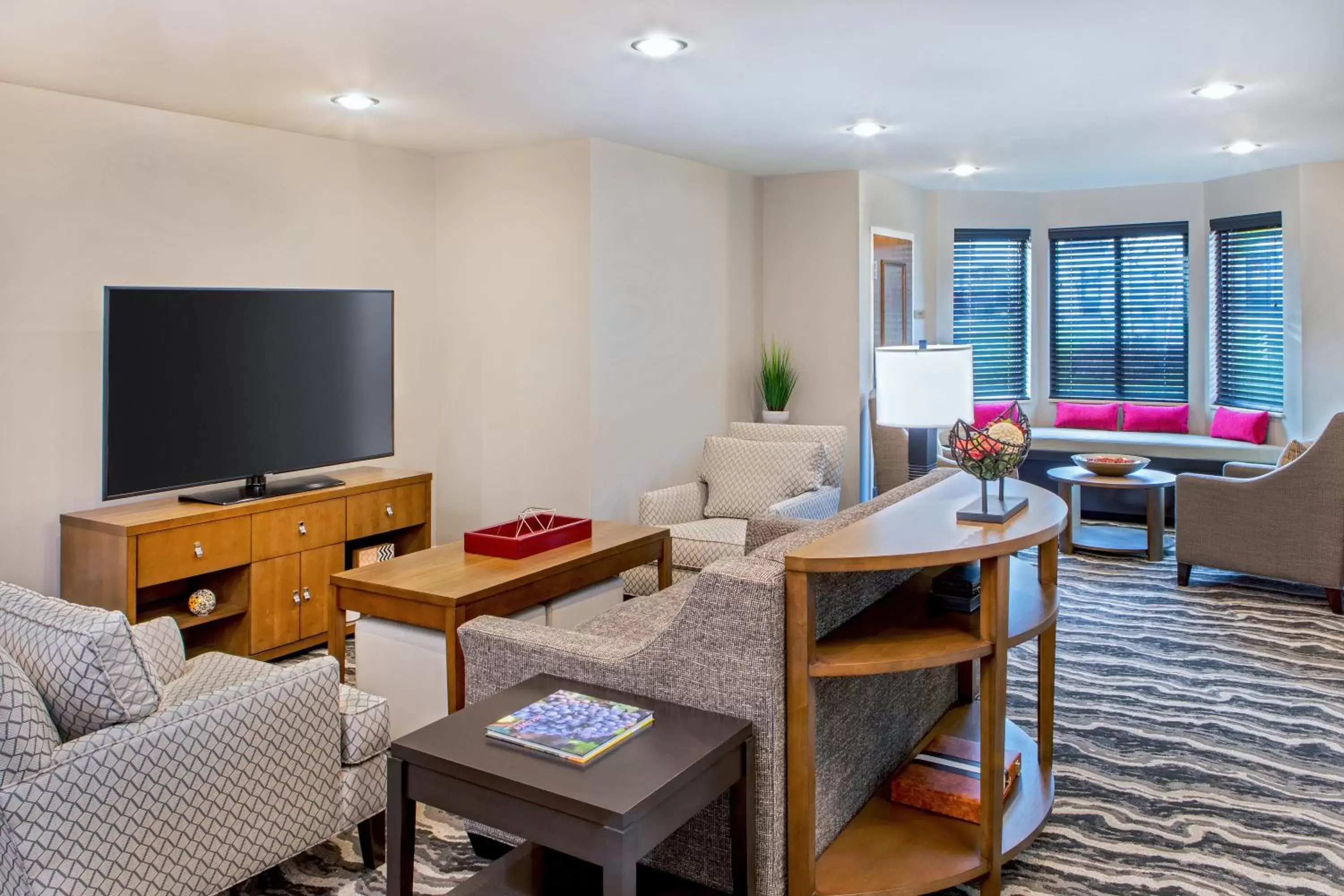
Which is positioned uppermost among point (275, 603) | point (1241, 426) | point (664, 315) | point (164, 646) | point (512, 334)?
point (664, 315)

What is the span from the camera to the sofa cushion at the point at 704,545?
4496 mm

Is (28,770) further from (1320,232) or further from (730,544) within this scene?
(1320,232)

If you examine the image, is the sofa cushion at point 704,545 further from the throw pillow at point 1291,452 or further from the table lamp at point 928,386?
the throw pillow at point 1291,452

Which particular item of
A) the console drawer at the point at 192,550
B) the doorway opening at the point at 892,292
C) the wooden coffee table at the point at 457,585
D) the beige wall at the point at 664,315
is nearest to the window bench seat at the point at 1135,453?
the doorway opening at the point at 892,292

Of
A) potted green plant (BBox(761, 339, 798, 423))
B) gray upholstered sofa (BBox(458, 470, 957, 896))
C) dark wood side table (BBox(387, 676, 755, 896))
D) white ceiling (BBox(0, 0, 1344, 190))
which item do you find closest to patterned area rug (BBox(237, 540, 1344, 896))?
gray upholstered sofa (BBox(458, 470, 957, 896))

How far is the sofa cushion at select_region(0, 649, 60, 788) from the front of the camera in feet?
6.00

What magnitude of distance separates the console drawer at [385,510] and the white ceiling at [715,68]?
1732 millimetres

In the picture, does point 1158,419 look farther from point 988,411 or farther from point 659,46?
point 659,46

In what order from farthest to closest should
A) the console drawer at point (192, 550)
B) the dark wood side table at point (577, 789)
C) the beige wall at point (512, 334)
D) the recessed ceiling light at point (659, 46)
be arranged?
the beige wall at point (512, 334), the console drawer at point (192, 550), the recessed ceiling light at point (659, 46), the dark wood side table at point (577, 789)

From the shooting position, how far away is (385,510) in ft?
15.5

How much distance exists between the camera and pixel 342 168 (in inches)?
199

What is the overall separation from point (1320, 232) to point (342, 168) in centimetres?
600

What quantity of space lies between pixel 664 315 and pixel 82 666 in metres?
4.07

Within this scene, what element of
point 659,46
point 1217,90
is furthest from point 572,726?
point 1217,90
